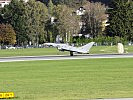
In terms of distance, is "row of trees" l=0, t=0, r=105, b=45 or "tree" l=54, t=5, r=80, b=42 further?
"tree" l=54, t=5, r=80, b=42

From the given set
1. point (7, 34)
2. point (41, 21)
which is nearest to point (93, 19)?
point (41, 21)

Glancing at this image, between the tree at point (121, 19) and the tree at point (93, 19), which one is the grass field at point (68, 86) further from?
the tree at point (93, 19)

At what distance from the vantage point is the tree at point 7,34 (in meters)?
142

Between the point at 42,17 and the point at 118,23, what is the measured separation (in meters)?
21.4

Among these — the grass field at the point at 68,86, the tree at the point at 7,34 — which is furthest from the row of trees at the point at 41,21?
the grass field at the point at 68,86

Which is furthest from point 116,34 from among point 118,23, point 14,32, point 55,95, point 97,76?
point 55,95

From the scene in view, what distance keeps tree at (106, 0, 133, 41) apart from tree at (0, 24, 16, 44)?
26744mm

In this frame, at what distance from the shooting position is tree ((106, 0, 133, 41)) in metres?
146

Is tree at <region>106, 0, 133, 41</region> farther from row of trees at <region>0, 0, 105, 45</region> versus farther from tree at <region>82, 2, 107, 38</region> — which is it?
row of trees at <region>0, 0, 105, 45</region>

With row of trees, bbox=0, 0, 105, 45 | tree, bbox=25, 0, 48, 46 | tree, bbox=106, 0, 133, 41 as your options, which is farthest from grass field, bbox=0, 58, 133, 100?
tree, bbox=106, 0, 133, 41

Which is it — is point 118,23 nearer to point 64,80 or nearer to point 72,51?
point 72,51

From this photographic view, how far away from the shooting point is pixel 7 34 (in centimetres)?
14200

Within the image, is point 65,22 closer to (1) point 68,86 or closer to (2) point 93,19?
(2) point 93,19

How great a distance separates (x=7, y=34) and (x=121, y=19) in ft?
104
